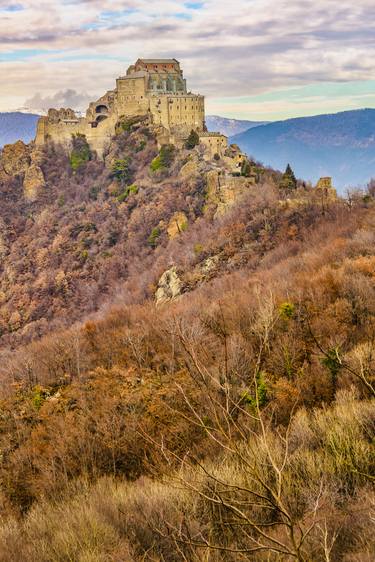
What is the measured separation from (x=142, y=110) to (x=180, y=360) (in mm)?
58657

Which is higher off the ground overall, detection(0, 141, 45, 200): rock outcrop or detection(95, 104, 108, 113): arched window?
detection(95, 104, 108, 113): arched window

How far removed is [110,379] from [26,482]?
1079 cm

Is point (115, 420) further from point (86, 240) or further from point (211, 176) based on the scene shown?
point (86, 240)

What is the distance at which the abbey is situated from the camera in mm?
78688

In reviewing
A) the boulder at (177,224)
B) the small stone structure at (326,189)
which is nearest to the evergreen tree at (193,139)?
the boulder at (177,224)

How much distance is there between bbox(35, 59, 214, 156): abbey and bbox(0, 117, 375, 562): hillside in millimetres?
2053

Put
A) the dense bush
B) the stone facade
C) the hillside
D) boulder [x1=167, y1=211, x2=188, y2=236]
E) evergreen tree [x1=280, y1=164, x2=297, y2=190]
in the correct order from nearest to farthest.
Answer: the hillside, evergreen tree [x1=280, y1=164, x2=297, y2=190], boulder [x1=167, y1=211, x2=188, y2=236], the stone facade, the dense bush

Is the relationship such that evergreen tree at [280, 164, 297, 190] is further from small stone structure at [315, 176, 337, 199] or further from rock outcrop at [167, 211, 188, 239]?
rock outcrop at [167, 211, 188, 239]

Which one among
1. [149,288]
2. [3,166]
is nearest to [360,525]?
[149,288]

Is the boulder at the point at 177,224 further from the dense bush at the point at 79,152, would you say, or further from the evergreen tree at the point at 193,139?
the dense bush at the point at 79,152

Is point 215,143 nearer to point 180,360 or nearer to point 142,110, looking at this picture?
point 142,110

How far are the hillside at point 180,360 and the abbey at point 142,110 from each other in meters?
2.05

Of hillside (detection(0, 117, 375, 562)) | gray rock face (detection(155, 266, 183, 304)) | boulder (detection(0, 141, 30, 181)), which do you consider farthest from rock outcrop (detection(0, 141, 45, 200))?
gray rock face (detection(155, 266, 183, 304))

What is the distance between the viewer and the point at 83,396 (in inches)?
1083
